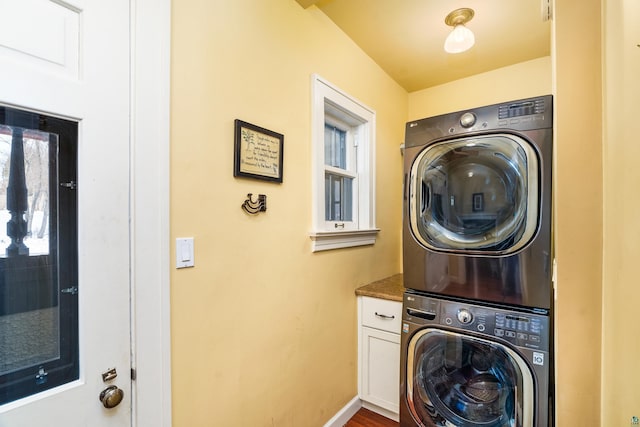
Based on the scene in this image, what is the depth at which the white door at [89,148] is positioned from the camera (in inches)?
28.1

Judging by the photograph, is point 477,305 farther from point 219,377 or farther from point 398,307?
point 219,377

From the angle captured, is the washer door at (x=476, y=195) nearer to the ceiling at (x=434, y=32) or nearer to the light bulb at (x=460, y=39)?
the light bulb at (x=460, y=39)

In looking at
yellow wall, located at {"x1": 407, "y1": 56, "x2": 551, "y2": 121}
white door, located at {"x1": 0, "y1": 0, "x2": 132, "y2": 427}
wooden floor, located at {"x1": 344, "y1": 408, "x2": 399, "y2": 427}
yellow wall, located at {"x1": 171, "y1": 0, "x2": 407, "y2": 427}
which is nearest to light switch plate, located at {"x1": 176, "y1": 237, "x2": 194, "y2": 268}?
yellow wall, located at {"x1": 171, "y1": 0, "x2": 407, "y2": 427}

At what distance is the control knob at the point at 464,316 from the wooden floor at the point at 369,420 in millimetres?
975

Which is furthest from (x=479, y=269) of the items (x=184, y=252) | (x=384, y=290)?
(x=184, y=252)

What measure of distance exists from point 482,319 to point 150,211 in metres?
1.48

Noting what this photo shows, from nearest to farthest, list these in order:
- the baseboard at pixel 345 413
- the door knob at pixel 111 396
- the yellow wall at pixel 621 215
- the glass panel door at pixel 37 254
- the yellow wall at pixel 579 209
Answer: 1. the yellow wall at pixel 621 215
2. the glass panel door at pixel 37 254
3. the door knob at pixel 111 396
4. the yellow wall at pixel 579 209
5. the baseboard at pixel 345 413

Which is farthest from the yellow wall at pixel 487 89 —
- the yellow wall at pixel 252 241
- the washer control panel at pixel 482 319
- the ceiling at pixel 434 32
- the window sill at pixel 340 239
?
the washer control panel at pixel 482 319

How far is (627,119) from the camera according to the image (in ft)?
1.94

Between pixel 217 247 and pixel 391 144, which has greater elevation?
pixel 391 144

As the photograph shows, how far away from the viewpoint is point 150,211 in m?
0.92

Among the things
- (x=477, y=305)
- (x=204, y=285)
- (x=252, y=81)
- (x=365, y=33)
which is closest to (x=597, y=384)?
(x=477, y=305)

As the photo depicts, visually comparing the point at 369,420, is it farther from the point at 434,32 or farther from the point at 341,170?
the point at 434,32

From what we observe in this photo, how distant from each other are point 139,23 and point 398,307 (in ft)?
5.99
